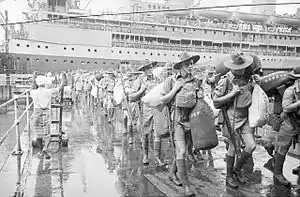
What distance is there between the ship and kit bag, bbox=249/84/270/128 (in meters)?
28.4

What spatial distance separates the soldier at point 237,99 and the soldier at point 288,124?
1.66 ft

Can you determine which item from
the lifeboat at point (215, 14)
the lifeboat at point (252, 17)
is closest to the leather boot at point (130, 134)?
the lifeboat at point (215, 14)

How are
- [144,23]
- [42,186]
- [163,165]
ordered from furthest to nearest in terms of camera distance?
[144,23] → [163,165] → [42,186]

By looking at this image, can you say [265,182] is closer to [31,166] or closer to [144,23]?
[31,166]

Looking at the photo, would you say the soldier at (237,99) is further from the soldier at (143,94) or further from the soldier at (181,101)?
the soldier at (143,94)

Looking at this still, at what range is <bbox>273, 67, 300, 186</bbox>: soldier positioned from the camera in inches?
182

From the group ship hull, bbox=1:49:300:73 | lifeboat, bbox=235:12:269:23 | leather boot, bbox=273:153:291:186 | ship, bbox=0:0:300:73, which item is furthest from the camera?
lifeboat, bbox=235:12:269:23

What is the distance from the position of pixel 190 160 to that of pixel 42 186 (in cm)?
258

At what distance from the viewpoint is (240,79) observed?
4.64 metres

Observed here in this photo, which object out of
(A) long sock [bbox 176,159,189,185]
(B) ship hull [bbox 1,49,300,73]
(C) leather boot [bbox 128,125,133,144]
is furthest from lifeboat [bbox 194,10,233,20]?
(A) long sock [bbox 176,159,189,185]

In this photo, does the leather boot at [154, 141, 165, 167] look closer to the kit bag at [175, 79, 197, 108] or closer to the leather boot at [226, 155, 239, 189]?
the leather boot at [226, 155, 239, 189]

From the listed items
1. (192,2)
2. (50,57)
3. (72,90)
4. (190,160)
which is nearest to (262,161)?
(190,160)

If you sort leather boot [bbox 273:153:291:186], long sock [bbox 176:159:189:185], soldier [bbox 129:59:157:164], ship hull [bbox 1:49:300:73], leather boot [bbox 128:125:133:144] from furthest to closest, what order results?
ship hull [bbox 1:49:300:73]
leather boot [bbox 128:125:133:144]
soldier [bbox 129:59:157:164]
leather boot [bbox 273:153:291:186]
long sock [bbox 176:159:189:185]

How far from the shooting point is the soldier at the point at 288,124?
4.61 metres
